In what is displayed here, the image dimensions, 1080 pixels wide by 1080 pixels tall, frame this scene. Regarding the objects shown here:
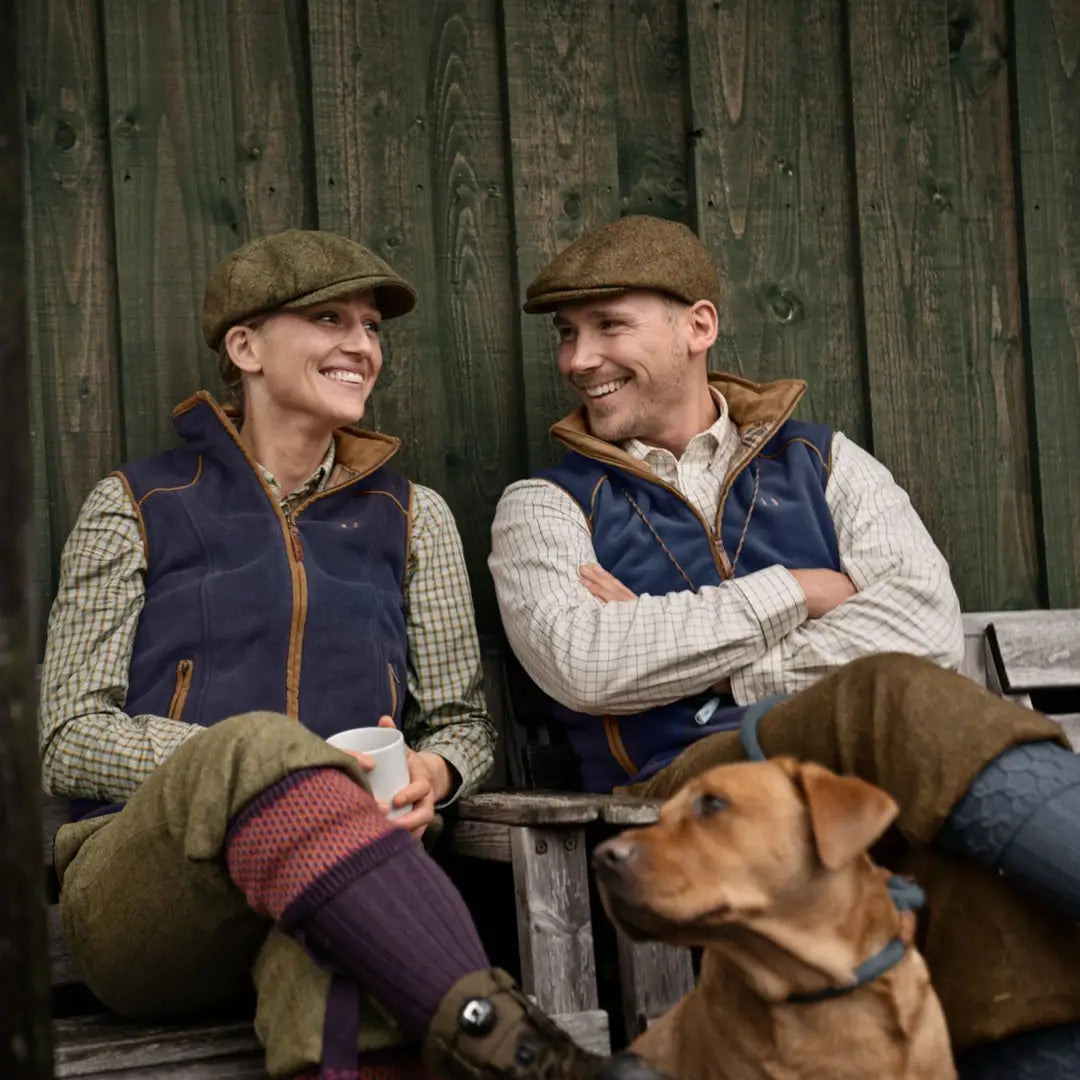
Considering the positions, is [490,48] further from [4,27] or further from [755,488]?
[4,27]

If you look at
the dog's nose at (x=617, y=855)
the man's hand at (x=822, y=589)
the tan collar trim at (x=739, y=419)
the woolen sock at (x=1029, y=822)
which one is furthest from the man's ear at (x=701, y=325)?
the dog's nose at (x=617, y=855)

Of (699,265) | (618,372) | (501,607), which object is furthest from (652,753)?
(699,265)

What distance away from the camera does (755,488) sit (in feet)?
11.8

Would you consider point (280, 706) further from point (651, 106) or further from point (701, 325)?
point (651, 106)

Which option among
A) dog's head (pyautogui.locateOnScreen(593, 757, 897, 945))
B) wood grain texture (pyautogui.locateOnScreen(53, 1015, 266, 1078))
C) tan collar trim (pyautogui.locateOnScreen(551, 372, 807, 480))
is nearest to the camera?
dog's head (pyautogui.locateOnScreen(593, 757, 897, 945))

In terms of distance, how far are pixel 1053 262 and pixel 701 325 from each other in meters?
1.08

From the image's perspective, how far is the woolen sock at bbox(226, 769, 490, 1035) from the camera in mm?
2299

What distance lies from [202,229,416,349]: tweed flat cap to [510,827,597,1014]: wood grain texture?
122 cm

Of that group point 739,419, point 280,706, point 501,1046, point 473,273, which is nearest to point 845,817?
point 501,1046

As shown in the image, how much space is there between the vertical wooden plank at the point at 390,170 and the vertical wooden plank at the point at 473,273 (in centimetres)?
3

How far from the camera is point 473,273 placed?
3.94 metres

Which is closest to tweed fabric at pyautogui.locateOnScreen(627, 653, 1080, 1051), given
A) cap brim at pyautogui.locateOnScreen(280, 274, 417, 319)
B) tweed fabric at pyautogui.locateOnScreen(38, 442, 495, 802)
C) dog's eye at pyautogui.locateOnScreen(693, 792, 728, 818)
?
dog's eye at pyautogui.locateOnScreen(693, 792, 728, 818)

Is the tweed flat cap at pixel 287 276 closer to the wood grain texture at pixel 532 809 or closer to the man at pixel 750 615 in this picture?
the man at pixel 750 615

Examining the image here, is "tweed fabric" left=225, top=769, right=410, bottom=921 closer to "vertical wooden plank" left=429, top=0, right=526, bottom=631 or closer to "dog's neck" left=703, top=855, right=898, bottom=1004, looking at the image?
"dog's neck" left=703, top=855, right=898, bottom=1004
